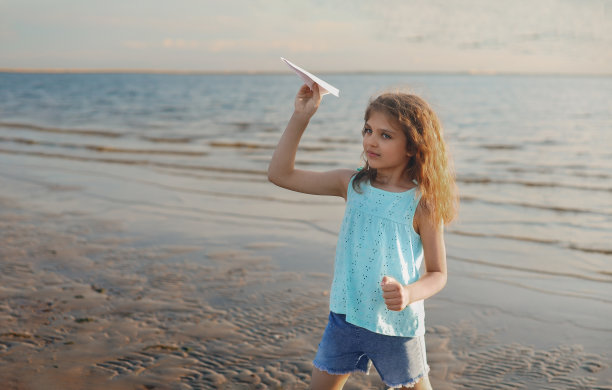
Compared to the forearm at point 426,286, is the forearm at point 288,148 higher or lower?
higher

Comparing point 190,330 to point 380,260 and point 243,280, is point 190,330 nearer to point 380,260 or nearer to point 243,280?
point 243,280

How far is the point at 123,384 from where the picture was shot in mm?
3250

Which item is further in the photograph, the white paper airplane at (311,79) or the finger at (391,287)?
the white paper airplane at (311,79)

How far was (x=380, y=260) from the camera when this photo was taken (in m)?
2.39

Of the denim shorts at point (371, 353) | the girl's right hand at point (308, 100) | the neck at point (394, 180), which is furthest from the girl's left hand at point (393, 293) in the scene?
the girl's right hand at point (308, 100)

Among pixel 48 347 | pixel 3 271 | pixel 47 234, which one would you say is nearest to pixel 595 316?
pixel 48 347

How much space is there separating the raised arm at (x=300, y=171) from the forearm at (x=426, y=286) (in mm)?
561

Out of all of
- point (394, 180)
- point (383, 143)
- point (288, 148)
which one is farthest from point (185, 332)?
point (383, 143)

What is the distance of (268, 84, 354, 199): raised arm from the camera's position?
95.1 inches

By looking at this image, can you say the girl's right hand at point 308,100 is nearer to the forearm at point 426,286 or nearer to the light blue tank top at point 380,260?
the light blue tank top at point 380,260

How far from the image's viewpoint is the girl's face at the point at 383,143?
240cm

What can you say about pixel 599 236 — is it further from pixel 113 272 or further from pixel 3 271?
pixel 3 271

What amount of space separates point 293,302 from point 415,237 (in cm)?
237

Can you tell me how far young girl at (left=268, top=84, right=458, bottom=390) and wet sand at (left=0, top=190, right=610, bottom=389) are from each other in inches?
40.3
